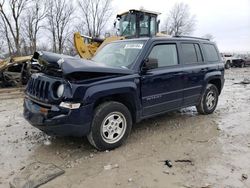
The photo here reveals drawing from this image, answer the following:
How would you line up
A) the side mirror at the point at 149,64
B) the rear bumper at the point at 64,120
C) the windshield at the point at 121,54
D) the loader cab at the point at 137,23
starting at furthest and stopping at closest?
the loader cab at the point at 137,23 < the windshield at the point at 121,54 < the side mirror at the point at 149,64 < the rear bumper at the point at 64,120

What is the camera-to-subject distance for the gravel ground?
3.80 meters

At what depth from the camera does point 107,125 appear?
15.5 ft

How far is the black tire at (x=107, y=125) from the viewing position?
4.53 meters

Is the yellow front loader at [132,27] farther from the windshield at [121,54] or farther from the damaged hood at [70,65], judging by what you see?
the damaged hood at [70,65]

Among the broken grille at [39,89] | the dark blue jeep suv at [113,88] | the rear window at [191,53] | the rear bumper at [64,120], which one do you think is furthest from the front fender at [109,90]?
the rear window at [191,53]

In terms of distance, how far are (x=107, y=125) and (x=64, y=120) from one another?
2.60ft

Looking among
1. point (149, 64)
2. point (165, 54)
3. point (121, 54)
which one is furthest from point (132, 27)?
point (149, 64)

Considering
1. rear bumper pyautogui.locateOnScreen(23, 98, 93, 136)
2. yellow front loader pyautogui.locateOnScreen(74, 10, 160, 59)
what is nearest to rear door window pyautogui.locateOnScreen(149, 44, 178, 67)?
rear bumper pyautogui.locateOnScreen(23, 98, 93, 136)

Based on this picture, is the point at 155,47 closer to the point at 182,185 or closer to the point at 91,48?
the point at 182,185

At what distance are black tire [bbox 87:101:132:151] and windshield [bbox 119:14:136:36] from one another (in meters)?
11.3

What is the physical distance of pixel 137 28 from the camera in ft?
51.5

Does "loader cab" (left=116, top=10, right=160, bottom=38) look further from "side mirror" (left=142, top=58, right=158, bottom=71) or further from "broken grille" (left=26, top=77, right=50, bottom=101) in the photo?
"broken grille" (left=26, top=77, right=50, bottom=101)

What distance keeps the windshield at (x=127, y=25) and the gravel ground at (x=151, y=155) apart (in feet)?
32.7

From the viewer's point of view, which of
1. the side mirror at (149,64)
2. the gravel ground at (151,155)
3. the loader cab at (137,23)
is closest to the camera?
the gravel ground at (151,155)
